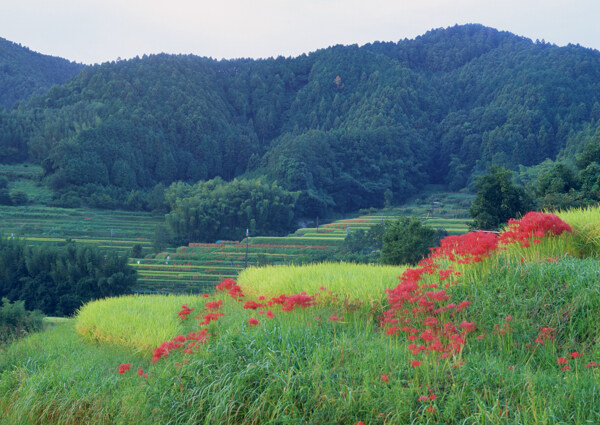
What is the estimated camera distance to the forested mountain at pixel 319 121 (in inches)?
3014

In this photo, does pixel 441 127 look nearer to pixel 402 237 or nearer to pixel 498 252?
pixel 402 237

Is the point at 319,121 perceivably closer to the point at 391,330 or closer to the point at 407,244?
the point at 407,244

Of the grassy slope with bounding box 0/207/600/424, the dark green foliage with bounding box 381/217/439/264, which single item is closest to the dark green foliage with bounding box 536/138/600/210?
the dark green foliage with bounding box 381/217/439/264

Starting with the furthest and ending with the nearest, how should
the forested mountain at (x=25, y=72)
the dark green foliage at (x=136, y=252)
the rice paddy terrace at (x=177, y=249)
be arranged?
the forested mountain at (x=25, y=72)
the dark green foliage at (x=136, y=252)
the rice paddy terrace at (x=177, y=249)

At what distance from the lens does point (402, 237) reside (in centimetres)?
1861

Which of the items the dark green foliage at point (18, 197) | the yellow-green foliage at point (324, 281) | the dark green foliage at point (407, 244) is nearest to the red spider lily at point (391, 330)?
the yellow-green foliage at point (324, 281)

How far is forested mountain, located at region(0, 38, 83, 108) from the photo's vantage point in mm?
112625

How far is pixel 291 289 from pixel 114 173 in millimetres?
74984

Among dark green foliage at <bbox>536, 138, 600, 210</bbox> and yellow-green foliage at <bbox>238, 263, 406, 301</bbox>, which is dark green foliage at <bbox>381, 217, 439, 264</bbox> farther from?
yellow-green foliage at <bbox>238, 263, 406, 301</bbox>

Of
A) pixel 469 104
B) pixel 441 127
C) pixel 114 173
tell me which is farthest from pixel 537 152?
pixel 114 173

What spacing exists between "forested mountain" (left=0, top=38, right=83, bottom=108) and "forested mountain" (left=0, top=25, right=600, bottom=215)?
19438 mm

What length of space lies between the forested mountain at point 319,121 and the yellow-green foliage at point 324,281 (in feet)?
185

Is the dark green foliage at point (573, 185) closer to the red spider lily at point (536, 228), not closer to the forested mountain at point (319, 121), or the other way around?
the red spider lily at point (536, 228)

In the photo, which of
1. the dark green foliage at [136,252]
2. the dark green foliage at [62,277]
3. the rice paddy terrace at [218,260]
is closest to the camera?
the dark green foliage at [62,277]
